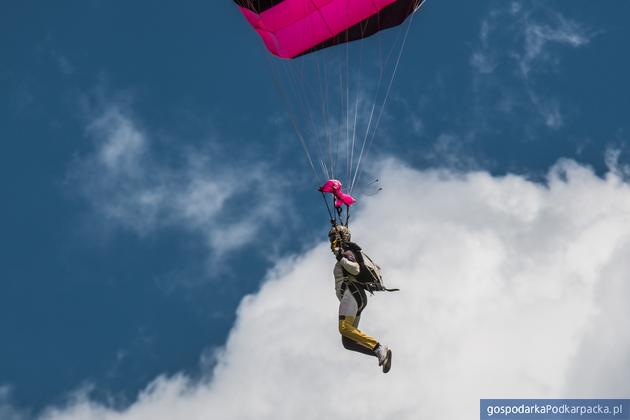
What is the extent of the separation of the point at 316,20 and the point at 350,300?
26.5 ft

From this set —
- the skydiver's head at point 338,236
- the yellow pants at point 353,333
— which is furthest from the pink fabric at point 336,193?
the yellow pants at point 353,333

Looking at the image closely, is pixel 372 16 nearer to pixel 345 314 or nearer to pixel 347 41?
pixel 347 41

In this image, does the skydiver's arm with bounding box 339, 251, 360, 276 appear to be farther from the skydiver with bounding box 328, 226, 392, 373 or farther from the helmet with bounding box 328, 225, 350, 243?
the helmet with bounding box 328, 225, 350, 243

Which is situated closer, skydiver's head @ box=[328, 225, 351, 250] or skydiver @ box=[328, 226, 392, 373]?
skydiver @ box=[328, 226, 392, 373]

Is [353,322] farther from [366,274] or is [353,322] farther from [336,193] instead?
[336,193]

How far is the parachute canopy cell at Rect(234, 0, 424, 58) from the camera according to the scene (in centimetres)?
2811

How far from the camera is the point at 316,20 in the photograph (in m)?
28.3

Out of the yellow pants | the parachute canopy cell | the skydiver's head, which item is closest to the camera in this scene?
the yellow pants

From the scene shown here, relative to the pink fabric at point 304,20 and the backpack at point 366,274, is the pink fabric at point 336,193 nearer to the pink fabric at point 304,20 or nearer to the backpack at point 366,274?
the backpack at point 366,274

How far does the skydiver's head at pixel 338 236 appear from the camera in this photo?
79.9 ft

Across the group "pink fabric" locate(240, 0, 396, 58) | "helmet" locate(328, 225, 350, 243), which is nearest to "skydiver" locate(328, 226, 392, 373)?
"helmet" locate(328, 225, 350, 243)

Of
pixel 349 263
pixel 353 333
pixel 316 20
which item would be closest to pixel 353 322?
pixel 353 333

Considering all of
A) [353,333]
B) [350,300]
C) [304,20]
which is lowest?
[353,333]

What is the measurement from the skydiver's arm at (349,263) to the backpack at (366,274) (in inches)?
4.8
